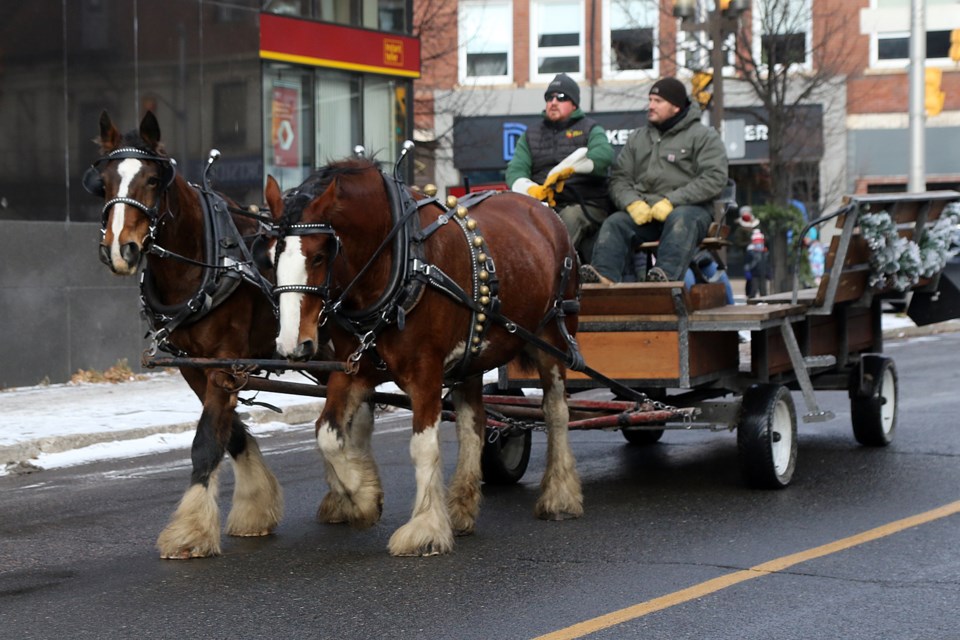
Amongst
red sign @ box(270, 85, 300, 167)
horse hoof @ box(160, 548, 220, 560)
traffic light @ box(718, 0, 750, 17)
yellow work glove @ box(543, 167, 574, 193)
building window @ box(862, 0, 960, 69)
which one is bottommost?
horse hoof @ box(160, 548, 220, 560)

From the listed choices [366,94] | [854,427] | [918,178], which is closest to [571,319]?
[854,427]

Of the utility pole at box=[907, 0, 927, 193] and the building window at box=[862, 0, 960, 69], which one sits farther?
the building window at box=[862, 0, 960, 69]

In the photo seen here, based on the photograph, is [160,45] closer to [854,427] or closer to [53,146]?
[53,146]

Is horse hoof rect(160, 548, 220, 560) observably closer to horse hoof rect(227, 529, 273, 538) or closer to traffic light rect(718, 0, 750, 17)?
horse hoof rect(227, 529, 273, 538)

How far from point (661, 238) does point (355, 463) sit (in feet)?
10.0

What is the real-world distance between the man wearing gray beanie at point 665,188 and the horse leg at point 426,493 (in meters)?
2.48

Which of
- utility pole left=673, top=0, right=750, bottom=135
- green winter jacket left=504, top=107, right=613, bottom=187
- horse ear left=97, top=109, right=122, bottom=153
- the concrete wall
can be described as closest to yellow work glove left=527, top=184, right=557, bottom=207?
green winter jacket left=504, top=107, right=613, bottom=187

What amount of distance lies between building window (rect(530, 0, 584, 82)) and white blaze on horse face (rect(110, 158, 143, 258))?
110ft

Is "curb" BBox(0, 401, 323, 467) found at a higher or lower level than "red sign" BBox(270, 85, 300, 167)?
lower

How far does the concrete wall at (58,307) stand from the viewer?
52.5 feet

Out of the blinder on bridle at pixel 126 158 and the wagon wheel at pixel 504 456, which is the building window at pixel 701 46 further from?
the blinder on bridle at pixel 126 158

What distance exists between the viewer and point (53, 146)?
1648cm

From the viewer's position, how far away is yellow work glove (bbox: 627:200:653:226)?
31.3 feet

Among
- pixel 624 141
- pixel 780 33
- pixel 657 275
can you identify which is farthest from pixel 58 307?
pixel 624 141
